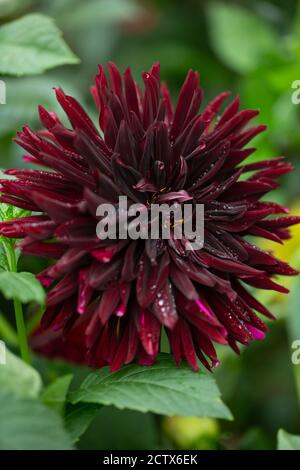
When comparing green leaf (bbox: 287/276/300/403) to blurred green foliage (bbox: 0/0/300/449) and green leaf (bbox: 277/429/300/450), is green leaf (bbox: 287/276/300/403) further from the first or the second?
green leaf (bbox: 277/429/300/450)

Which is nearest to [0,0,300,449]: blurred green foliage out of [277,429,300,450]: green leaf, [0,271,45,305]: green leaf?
[277,429,300,450]: green leaf

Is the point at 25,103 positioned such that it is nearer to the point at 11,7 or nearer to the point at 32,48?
the point at 32,48

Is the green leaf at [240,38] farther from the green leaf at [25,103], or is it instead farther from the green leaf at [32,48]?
the green leaf at [32,48]

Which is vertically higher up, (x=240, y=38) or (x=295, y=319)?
(x=240, y=38)

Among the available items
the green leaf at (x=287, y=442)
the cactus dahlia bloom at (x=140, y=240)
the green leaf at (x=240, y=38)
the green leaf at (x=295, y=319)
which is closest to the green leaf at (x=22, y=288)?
the cactus dahlia bloom at (x=140, y=240)

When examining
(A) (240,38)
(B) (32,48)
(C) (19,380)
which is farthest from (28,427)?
(A) (240,38)
